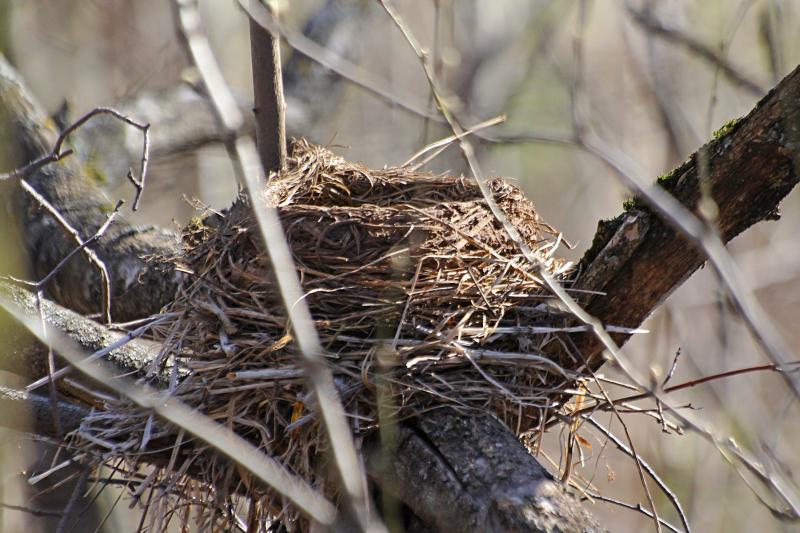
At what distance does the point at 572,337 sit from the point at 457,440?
413 mm

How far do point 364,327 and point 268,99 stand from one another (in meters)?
1.18

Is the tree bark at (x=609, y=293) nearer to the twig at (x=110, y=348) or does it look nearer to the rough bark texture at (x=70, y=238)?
the twig at (x=110, y=348)

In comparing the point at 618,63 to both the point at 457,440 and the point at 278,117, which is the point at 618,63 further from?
the point at 457,440

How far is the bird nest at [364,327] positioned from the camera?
2.09m

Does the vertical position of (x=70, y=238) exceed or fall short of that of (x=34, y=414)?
it exceeds it

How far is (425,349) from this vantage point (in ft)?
6.97

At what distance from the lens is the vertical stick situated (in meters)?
3.00

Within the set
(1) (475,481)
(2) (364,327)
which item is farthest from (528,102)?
(1) (475,481)

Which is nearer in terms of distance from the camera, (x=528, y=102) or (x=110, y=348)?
(x=110, y=348)

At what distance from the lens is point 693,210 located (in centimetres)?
193

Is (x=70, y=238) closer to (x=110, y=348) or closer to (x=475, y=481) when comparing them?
(x=110, y=348)

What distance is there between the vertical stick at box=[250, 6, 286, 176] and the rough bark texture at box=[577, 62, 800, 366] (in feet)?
4.45

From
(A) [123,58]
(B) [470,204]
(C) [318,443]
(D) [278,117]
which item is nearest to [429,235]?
(B) [470,204]

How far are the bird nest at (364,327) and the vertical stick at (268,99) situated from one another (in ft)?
1.67
